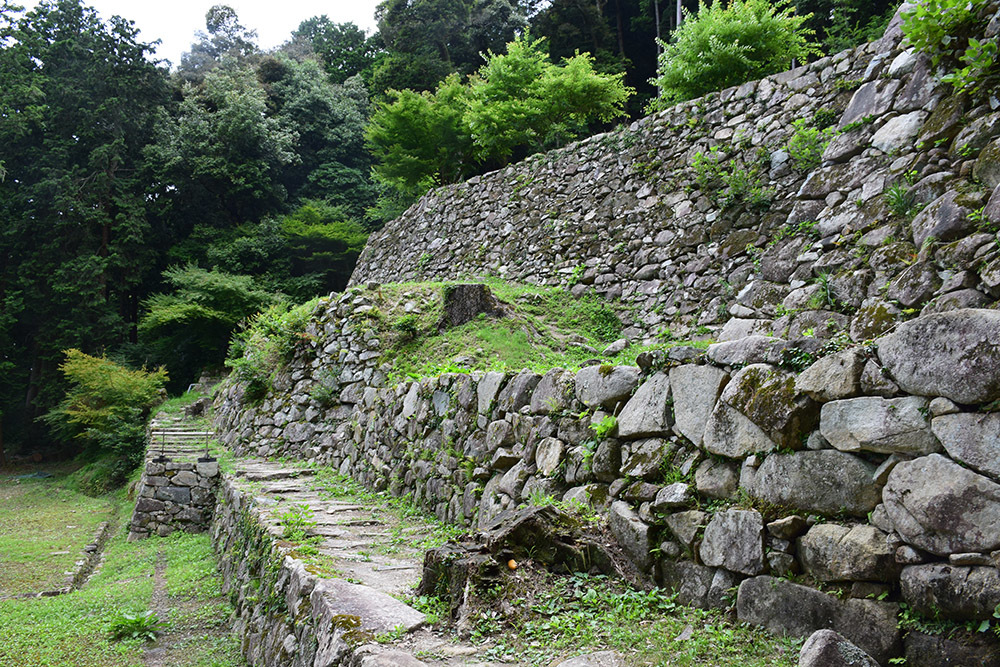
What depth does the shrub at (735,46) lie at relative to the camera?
8523 mm

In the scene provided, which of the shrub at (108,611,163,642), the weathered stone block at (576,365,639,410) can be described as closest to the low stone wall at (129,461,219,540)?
the shrub at (108,611,163,642)

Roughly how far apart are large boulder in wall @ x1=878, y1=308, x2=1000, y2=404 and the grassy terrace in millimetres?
5031

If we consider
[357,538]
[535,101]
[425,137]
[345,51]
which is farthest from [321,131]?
[357,538]

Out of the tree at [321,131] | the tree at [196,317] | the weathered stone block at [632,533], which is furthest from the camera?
the tree at [321,131]

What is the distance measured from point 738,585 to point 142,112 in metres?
25.8

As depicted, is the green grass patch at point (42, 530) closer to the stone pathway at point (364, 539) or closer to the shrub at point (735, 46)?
the stone pathway at point (364, 539)

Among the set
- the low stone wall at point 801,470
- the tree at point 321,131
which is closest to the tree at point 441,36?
the tree at point 321,131

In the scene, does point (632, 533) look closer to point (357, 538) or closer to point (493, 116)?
point (357, 538)

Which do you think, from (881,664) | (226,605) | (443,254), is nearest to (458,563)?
(881,664)

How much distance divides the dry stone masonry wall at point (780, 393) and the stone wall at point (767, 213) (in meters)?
0.03

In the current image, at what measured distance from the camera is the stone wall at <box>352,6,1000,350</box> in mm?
3723

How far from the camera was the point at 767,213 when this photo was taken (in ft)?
24.0

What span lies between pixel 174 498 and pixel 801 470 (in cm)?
999

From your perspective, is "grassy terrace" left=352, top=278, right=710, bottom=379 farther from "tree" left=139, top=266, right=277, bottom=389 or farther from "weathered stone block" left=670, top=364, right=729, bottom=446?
"tree" left=139, top=266, right=277, bottom=389
